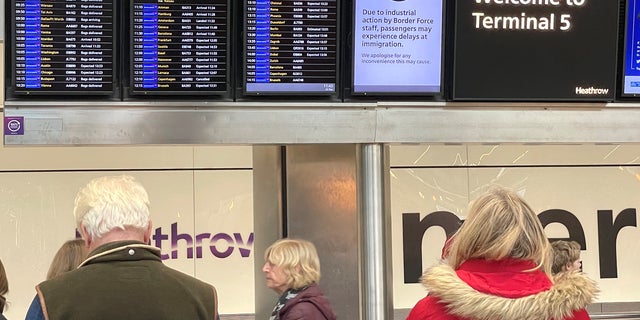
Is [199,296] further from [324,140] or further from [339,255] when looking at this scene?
[339,255]

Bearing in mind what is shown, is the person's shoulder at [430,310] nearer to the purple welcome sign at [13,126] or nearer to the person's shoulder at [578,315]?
the person's shoulder at [578,315]

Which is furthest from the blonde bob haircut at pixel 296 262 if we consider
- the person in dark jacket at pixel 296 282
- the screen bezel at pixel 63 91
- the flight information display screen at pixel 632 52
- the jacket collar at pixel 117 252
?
the flight information display screen at pixel 632 52

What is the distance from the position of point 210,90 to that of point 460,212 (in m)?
4.07

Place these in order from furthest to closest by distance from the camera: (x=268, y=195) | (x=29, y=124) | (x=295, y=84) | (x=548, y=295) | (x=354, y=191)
A: (x=268, y=195)
(x=354, y=191)
(x=295, y=84)
(x=29, y=124)
(x=548, y=295)

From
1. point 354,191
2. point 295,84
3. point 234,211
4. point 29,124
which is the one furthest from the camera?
point 234,211

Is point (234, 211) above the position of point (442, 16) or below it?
below

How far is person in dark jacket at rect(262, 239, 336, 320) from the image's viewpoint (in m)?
3.81

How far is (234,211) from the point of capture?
23.8 ft

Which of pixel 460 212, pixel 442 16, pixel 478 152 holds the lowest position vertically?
pixel 460 212

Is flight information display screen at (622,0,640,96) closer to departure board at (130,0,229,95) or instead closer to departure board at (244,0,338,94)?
departure board at (244,0,338,94)

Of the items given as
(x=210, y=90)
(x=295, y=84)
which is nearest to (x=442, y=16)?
(x=295, y=84)

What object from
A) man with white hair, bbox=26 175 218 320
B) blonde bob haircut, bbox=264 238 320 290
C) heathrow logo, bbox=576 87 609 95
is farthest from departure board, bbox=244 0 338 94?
man with white hair, bbox=26 175 218 320

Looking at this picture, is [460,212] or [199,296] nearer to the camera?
[199,296]

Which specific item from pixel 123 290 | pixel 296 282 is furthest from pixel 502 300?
pixel 296 282
